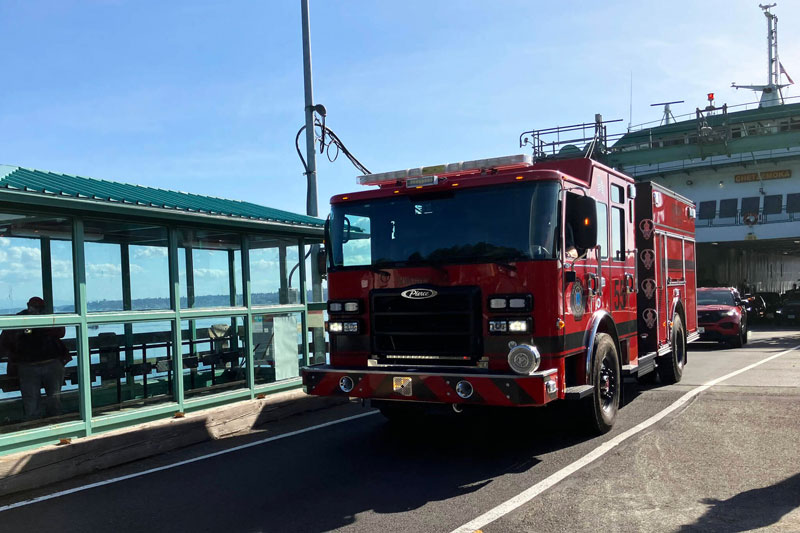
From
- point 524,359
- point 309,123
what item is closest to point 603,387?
point 524,359

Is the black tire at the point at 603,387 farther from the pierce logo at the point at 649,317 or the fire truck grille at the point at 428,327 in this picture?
the pierce logo at the point at 649,317

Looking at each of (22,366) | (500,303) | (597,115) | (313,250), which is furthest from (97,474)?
(597,115)

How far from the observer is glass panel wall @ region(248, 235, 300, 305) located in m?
10.8

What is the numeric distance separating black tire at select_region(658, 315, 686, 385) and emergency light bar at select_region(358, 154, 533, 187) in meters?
5.23

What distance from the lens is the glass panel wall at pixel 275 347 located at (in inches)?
423

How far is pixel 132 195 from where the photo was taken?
891cm

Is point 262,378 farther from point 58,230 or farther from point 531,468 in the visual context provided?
point 531,468

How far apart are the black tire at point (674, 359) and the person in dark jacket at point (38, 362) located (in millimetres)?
8619

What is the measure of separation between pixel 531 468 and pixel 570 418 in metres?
1.35

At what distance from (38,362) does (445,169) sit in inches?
213

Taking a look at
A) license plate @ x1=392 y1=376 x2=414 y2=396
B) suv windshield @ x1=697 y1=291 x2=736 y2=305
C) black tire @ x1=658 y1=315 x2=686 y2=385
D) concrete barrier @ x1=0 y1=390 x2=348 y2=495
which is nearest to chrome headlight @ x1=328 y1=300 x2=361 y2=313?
license plate @ x1=392 y1=376 x2=414 y2=396

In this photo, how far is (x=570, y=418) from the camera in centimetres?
783

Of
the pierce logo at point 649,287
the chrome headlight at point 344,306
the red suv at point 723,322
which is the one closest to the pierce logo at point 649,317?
the pierce logo at point 649,287

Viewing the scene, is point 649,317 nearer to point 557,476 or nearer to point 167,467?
point 557,476
